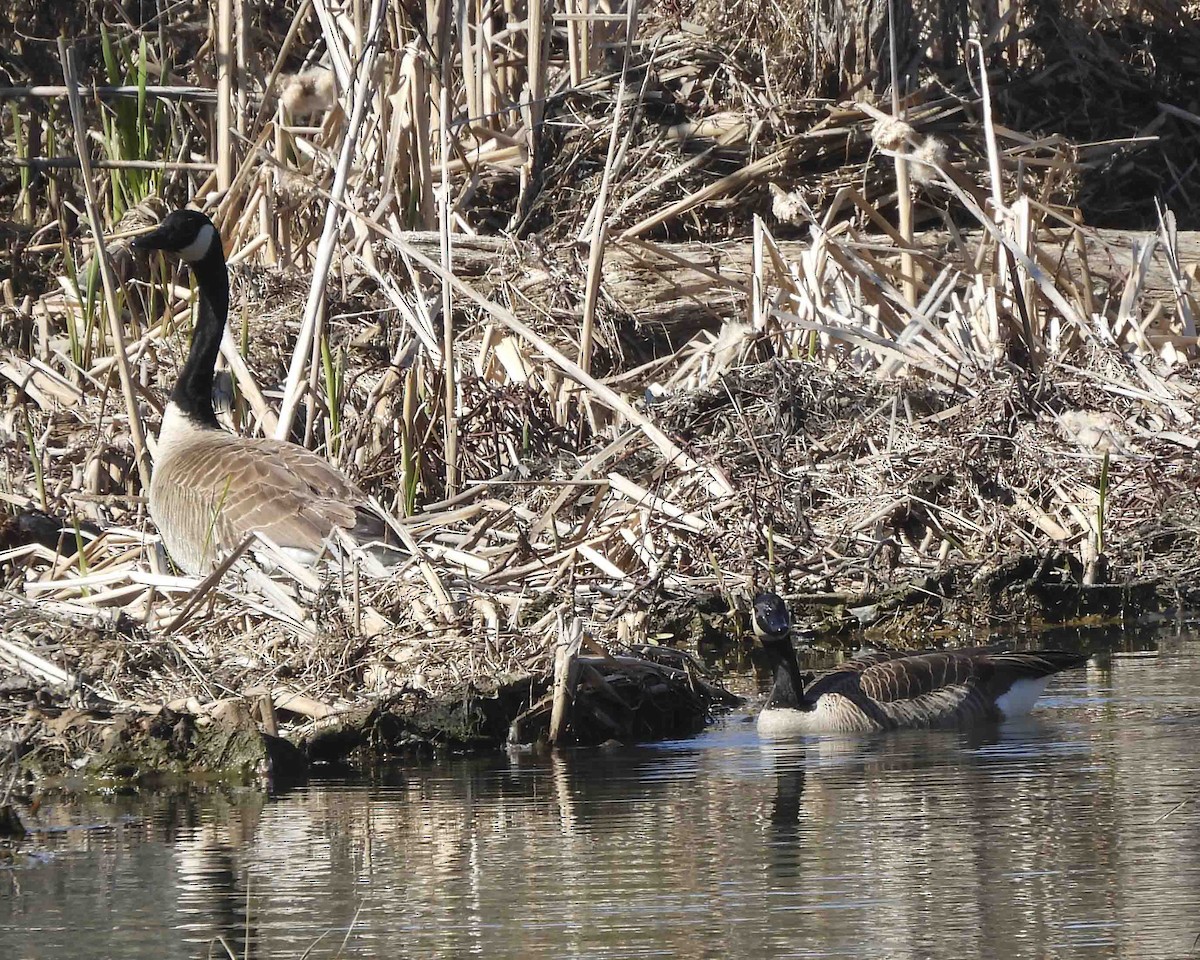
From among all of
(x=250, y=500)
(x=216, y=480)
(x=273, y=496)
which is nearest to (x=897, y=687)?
(x=273, y=496)

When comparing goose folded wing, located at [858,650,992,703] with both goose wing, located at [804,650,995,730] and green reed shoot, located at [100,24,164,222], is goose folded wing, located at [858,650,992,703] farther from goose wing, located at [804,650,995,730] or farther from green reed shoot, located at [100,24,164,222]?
green reed shoot, located at [100,24,164,222]

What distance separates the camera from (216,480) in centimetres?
839

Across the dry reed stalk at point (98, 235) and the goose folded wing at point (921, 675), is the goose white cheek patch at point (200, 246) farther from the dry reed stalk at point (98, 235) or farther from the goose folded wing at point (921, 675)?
the goose folded wing at point (921, 675)

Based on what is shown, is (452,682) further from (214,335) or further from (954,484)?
(954,484)

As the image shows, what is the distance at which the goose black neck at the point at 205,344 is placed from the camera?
930cm

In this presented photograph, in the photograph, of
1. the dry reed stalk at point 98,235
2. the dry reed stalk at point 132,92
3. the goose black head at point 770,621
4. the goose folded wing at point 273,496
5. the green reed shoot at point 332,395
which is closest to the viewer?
the goose black head at point 770,621

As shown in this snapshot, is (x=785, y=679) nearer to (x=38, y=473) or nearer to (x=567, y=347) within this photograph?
(x=38, y=473)

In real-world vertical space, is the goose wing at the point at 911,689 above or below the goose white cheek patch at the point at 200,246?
below

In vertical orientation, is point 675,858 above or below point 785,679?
below

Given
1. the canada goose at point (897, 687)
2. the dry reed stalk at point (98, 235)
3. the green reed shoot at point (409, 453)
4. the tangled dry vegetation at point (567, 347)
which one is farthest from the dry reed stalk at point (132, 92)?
the canada goose at point (897, 687)

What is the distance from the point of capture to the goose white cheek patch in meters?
9.39

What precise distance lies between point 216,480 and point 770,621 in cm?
263

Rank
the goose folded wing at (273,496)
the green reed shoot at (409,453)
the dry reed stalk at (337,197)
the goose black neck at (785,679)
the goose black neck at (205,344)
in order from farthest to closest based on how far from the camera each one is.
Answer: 1. the green reed shoot at (409,453)
2. the goose black neck at (205,344)
3. the dry reed stalk at (337,197)
4. the goose folded wing at (273,496)
5. the goose black neck at (785,679)

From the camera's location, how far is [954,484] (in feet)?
32.6
